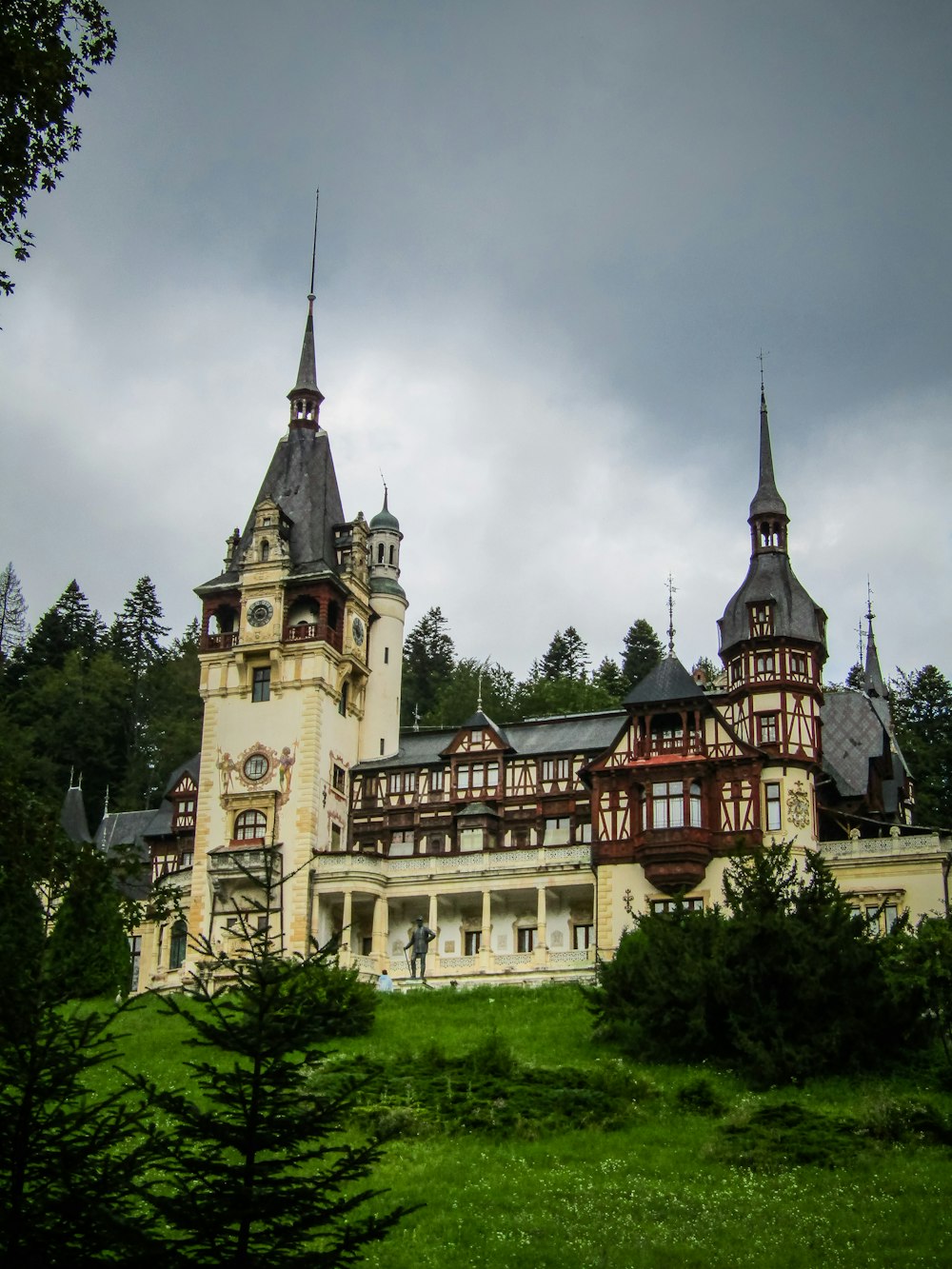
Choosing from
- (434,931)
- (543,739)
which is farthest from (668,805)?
(434,931)

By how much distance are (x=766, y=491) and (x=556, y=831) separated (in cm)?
1670

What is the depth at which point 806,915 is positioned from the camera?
38625mm

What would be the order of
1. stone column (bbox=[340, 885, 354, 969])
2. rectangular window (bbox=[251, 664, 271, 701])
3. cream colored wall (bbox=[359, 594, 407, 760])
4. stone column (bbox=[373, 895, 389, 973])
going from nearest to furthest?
stone column (bbox=[340, 885, 354, 969]) < stone column (bbox=[373, 895, 389, 973]) < rectangular window (bbox=[251, 664, 271, 701]) < cream colored wall (bbox=[359, 594, 407, 760])

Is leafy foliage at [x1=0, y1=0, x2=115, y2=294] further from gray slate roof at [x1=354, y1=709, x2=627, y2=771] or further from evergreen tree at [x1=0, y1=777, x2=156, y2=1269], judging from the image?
gray slate roof at [x1=354, y1=709, x2=627, y2=771]

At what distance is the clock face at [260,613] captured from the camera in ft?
216

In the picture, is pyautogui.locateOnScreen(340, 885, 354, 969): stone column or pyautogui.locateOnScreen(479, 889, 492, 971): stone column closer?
pyautogui.locateOnScreen(340, 885, 354, 969): stone column

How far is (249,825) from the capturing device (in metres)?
63.5

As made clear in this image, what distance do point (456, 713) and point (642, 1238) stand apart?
215 ft

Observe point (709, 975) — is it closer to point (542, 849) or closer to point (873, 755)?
point (542, 849)

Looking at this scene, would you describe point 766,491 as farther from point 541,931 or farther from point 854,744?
point 541,931

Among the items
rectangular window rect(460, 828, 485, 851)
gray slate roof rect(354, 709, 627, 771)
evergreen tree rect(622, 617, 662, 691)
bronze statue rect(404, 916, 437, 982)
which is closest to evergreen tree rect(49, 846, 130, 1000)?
bronze statue rect(404, 916, 437, 982)

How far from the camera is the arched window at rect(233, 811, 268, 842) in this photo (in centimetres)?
6306

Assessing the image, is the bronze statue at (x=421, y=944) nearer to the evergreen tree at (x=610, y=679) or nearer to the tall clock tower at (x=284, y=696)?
the tall clock tower at (x=284, y=696)

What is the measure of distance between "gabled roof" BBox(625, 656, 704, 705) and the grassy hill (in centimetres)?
1879
